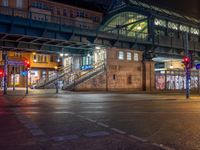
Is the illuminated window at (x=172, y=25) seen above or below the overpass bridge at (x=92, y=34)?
above

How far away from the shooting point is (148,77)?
48344 millimetres

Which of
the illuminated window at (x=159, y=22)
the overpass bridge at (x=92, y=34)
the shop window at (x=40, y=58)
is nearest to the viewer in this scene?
the overpass bridge at (x=92, y=34)

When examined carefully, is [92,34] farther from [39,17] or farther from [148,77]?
[148,77]

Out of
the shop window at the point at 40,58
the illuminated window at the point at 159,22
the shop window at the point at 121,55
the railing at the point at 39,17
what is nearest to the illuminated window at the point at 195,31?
the illuminated window at the point at 159,22

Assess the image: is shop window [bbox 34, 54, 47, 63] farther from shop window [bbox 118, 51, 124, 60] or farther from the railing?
shop window [bbox 118, 51, 124, 60]

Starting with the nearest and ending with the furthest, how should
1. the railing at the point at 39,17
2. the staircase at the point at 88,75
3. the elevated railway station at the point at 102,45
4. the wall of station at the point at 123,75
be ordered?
the railing at the point at 39,17 < the elevated railway station at the point at 102,45 < the staircase at the point at 88,75 < the wall of station at the point at 123,75

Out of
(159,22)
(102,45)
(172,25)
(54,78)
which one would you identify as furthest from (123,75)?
(172,25)

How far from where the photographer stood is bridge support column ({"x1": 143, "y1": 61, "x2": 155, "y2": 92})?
157 feet

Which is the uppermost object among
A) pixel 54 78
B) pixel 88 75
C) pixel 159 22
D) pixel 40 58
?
pixel 159 22

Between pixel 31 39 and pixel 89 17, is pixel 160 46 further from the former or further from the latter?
pixel 89 17

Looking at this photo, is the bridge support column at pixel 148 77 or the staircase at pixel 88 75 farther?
the bridge support column at pixel 148 77

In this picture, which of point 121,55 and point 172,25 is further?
point 172,25

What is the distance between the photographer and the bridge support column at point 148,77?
4778 cm

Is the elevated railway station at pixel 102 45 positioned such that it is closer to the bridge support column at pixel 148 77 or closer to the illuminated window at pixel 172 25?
the illuminated window at pixel 172 25
